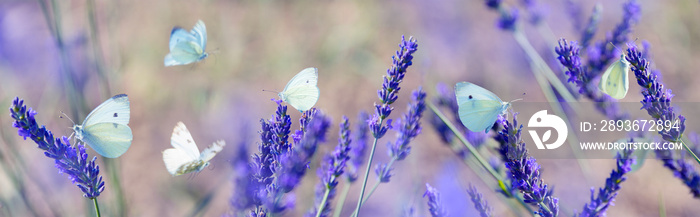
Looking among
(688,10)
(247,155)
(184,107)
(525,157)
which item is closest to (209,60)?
(184,107)

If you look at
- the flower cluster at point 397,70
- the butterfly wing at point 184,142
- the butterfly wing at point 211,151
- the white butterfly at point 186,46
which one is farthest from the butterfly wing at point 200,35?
the flower cluster at point 397,70

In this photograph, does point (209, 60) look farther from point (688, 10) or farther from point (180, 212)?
point (688, 10)

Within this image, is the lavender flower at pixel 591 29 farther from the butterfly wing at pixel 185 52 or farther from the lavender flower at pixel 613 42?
the butterfly wing at pixel 185 52

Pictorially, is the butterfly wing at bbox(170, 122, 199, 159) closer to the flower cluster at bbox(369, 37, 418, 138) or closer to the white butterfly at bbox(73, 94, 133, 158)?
the white butterfly at bbox(73, 94, 133, 158)

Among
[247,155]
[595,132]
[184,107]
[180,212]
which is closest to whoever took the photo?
[247,155]

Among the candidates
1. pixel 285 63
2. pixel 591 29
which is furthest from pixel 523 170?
pixel 285 63

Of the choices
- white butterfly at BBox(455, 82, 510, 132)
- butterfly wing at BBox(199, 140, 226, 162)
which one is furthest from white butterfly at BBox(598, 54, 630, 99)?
butterfly wing at BBox(199, 140, 226, 162)
